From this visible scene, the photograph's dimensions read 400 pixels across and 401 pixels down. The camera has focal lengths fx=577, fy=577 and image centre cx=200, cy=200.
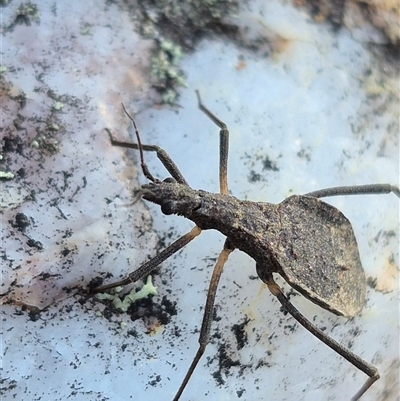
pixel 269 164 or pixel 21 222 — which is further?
pixel 269 164

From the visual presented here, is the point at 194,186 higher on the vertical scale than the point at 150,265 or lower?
higher

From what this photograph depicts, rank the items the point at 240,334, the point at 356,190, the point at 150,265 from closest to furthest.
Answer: the point at 150,265 → the point at 240,334 → the point at 356,190

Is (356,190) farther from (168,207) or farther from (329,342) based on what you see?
(168,207)

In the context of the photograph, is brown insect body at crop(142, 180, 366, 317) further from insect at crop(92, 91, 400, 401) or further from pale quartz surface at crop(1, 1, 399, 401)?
pale quartz surface at crop(1, 1, 399, 401)

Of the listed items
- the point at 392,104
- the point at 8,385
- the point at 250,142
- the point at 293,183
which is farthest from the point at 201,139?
the point at 8,385

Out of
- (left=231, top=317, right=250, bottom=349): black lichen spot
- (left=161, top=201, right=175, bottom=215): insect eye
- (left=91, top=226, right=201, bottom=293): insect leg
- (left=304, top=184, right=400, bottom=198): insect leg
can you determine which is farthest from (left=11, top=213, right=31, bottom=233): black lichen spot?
(left=304, top=184, right=400, bottom=198): insect leg

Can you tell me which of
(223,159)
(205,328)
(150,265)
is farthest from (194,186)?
(205,328)

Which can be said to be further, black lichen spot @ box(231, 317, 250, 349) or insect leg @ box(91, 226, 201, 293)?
black lichen spot @ box(231, 317, 250, 349)

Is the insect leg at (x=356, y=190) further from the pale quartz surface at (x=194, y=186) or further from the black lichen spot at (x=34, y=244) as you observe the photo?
the black lichen spot at (x=34, y=244)
